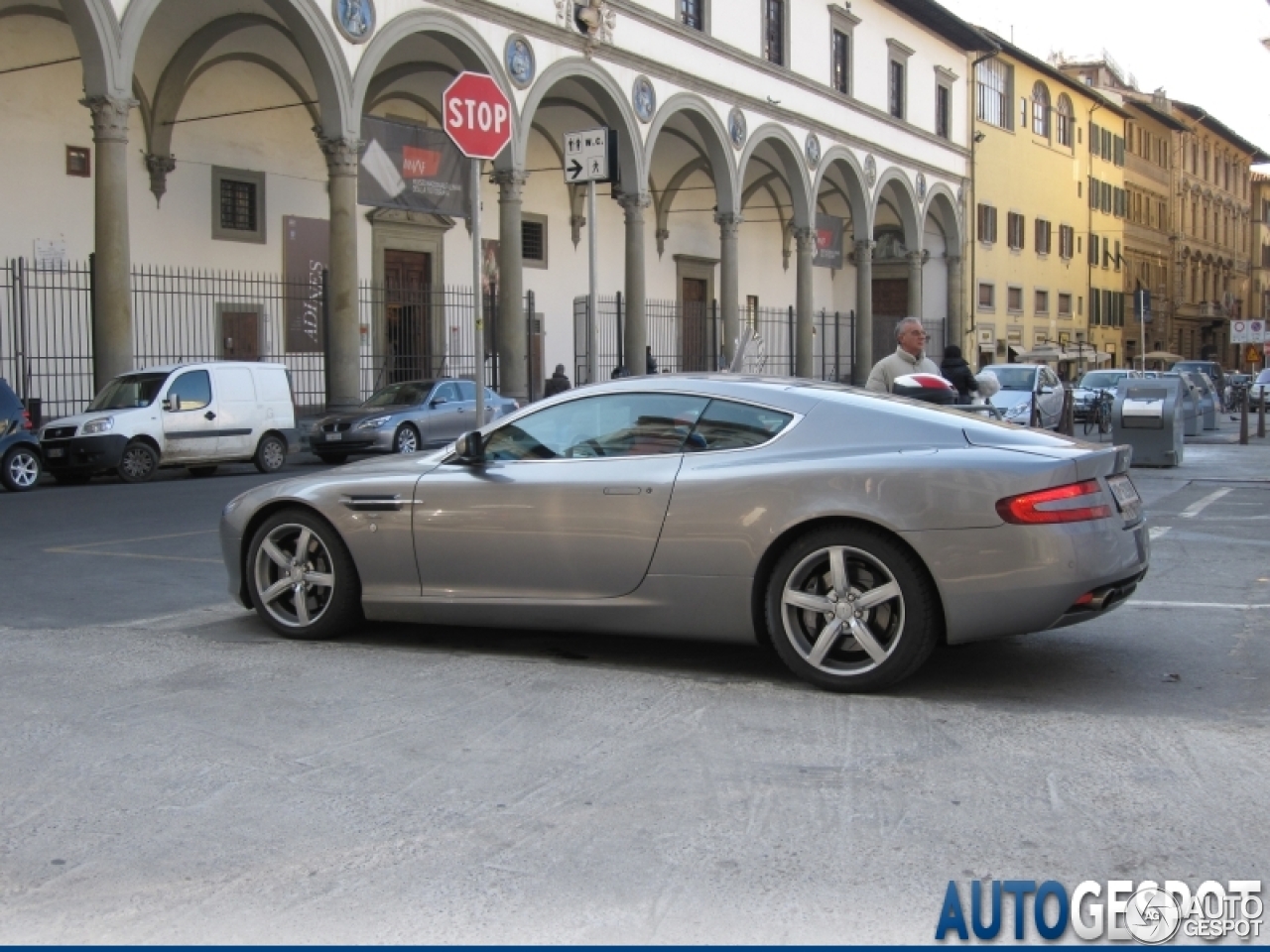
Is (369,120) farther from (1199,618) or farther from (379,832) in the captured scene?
(379,832)

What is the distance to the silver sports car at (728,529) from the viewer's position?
5484 mm

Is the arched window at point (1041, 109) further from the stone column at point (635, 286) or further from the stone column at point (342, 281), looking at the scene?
the stone column at point (342, 281)

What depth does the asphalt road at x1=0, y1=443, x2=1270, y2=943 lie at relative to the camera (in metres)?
3.51

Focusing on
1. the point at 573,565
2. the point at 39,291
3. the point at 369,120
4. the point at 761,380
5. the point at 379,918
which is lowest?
the point at 379,918

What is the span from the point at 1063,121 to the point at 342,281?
42.0 meters

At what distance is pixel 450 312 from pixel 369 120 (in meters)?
7.51

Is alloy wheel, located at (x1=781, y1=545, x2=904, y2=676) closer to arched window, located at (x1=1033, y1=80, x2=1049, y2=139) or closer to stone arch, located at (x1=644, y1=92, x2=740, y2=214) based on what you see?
stone arch, located at (x1=644, y1=92, x2=740, y2=214)

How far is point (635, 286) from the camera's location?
3059 cm

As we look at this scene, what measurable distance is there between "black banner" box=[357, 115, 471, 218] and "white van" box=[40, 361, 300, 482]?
5.31m

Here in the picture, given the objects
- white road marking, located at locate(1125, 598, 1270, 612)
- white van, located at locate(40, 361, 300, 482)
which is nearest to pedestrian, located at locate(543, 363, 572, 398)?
white van, located at locate(40, 361, 300, 482)

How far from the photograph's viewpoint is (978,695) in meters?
5.68

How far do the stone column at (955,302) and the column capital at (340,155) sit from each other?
2940cm

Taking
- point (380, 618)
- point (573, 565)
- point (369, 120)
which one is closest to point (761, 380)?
point (573, 565)

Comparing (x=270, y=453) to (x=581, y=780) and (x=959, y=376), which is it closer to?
(x=959, y=376)
